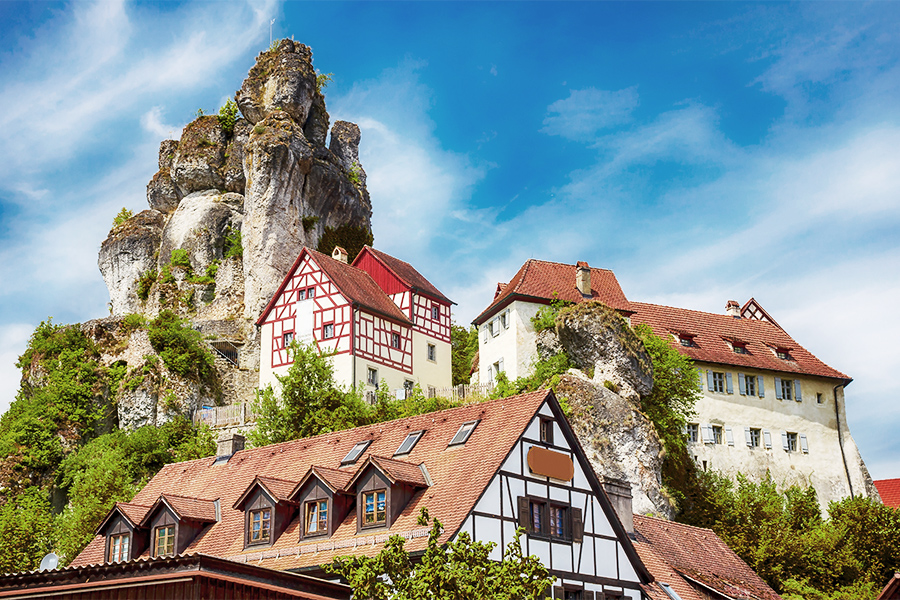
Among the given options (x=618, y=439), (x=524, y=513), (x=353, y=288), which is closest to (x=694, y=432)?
(x=618, y=439)

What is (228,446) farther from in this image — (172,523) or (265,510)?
(265,510)

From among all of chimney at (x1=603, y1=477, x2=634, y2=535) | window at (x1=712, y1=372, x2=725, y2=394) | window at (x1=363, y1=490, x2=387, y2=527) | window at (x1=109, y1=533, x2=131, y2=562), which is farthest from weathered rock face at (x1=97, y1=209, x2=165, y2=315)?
window at (x1=363, y1=490, x2=387, y2=527)

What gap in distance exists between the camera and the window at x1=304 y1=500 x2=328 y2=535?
82.0 feet

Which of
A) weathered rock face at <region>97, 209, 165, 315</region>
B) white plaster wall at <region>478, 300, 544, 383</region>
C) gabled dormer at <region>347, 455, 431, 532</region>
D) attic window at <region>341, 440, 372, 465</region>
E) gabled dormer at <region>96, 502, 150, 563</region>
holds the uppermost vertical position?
weathered rock face at <region>97, 209, 165, 315</region>

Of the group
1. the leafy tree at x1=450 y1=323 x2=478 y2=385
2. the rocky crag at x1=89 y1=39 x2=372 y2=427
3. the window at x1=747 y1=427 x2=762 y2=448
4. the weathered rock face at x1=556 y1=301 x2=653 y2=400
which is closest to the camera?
the weathered rock face at x1=556 y1=301 x2=653 y2=400

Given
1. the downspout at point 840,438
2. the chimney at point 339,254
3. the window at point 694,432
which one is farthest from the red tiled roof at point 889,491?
the chimney at point 339,254

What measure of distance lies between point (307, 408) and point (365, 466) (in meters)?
19.0

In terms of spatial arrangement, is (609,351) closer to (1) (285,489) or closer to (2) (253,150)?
(1) (285,489)

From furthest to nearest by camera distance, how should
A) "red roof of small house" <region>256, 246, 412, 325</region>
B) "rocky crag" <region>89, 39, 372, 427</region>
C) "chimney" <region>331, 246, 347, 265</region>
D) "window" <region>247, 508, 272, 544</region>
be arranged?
1. "chimney" <region>331, 246, 347, 265</region>
2. "rocky crag" <region>89, 39, 372, 427</region>
3. "red roof of small house" <region>256, 246, 412, 325</region>
4. "window" <region>247, 508, 272, 544</region>

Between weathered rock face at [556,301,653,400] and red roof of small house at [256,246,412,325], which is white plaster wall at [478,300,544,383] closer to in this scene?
weathered rock face at [556,301,653,400]

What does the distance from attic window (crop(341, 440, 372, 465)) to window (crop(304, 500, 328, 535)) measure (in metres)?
3.16

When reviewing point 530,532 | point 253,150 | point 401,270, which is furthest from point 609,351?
point 253,150

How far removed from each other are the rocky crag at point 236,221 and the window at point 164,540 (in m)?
29.1

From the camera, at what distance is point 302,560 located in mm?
24125
